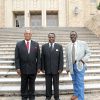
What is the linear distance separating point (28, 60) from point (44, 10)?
21.6 metres

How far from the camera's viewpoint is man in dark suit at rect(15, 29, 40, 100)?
7125 mm

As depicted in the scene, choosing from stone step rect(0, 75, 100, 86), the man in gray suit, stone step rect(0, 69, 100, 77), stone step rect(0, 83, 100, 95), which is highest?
the man in gray suit

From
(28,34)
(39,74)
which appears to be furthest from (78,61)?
(39,74)

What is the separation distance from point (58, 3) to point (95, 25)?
13.3 m

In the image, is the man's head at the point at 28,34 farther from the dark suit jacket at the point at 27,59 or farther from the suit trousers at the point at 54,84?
the suit trousers at the point at 54,84

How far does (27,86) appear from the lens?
24.0ft

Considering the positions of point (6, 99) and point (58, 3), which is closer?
point (6, 99)

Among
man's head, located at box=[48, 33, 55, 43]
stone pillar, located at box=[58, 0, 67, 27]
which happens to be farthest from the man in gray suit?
stone pillar, located at box=[58, 0, 67, 27]

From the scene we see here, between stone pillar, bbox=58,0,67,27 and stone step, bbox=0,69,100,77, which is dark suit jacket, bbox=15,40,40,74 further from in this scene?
stone pillar, bbox=58,0,67,27

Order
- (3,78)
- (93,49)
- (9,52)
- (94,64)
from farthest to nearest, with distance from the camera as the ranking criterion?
(93,49) → (9,52) → (94,64) → (3,78)

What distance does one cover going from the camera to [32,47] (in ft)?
23.5

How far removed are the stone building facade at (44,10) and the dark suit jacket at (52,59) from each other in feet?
66.5

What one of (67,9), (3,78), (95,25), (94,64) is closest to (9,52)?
(3,78)

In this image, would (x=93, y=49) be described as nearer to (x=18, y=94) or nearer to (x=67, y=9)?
(x=18, y=94)
